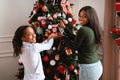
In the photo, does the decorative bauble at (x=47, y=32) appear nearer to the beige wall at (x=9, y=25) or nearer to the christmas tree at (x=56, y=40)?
the christmas tree at (x=56, y=40)

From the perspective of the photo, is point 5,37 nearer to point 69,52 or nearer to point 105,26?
point 69,52

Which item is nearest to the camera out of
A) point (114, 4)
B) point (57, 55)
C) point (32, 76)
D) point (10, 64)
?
point (32, 76)

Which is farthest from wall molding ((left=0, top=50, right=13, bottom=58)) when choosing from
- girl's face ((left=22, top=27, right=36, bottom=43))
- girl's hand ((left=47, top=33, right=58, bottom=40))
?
girl's face ((left=22, top=27, right=36, bottom=43))

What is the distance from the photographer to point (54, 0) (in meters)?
2.91

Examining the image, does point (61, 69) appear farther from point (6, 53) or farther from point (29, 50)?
point (6, 53)

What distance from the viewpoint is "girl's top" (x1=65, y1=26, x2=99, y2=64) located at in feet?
7.52

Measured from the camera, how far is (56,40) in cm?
287

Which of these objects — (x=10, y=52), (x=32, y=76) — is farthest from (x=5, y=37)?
(x=32, y=76)

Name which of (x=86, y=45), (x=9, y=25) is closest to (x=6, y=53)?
(x=9, y=25)

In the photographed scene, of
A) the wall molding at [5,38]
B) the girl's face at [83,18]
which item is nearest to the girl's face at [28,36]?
the girl's face at [83,18]

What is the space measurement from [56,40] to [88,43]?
2.07 ft

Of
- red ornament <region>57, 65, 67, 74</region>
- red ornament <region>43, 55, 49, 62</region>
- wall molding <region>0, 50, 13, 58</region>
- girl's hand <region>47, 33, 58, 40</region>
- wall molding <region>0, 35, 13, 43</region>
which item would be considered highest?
girl's hand <region>47, 33, 58, 40</region>

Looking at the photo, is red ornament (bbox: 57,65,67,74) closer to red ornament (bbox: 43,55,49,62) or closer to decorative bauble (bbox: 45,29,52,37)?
red ornament (bbox: 43,55,49,62)

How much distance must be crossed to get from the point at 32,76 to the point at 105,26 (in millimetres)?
1549
